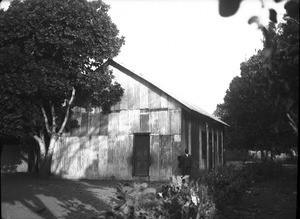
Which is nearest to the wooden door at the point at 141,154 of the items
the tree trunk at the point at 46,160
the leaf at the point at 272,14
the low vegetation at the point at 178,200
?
the tree trunk at the point at 46,160

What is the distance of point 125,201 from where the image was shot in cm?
595

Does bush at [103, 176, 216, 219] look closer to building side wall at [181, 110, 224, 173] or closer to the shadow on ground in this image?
the shadow on ground

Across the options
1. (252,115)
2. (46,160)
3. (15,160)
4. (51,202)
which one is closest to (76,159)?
(46,160)

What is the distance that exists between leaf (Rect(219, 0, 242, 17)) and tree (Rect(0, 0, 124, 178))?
14776mm

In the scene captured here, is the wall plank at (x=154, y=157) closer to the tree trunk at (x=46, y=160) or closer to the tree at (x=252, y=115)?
the tree trunk at (x=46, y=160)

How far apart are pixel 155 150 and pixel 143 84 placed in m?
3.93

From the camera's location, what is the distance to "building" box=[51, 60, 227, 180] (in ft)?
56.2

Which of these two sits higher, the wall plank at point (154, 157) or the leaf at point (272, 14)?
the leaf at point (272, 14)

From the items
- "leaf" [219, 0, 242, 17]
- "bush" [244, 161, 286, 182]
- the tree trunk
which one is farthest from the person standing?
"leaf" [219, 0, 242, 17]

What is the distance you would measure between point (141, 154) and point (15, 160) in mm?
10180

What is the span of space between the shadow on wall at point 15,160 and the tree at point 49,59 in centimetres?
482

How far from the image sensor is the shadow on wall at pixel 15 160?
2189 centimetres

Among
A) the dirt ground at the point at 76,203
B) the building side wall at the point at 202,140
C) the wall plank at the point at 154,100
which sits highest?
the wall plank at the point at 154,100

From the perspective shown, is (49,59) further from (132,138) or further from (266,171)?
(266,171)
